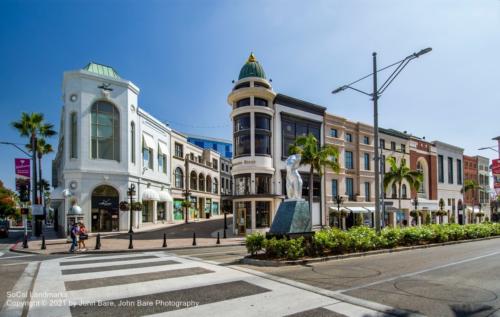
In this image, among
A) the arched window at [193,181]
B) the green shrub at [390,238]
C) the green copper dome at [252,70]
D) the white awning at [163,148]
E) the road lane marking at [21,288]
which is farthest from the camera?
the arched window at [193,181]

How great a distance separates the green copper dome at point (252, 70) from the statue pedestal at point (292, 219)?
68.8ft

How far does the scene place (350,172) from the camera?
40.8 metres

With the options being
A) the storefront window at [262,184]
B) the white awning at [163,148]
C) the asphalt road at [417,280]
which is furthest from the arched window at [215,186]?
the asphalt road at [417,280]

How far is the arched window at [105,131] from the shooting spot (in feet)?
106

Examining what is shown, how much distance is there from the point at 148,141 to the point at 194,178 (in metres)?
17.3

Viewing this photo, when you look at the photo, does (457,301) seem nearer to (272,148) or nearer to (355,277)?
(355,277)

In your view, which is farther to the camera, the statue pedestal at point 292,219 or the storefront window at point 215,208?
the storefront window at point 215,208

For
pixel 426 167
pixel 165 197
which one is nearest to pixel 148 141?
pixel 165 197

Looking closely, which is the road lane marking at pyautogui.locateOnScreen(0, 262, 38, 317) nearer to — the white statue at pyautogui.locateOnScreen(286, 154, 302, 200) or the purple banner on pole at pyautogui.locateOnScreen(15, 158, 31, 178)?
the white statue at pyautogui.locateOnScreen(286, 154, 302, 200)

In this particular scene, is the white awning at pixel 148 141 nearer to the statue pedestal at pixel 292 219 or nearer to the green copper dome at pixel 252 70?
the green copper dome at pixel 252 70

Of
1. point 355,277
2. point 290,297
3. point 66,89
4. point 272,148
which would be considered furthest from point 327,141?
point 290,297

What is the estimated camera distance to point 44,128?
38.1m

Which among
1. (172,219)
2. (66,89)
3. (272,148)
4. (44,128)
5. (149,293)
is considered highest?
(66,89)

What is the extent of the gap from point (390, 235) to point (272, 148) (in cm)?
1758
